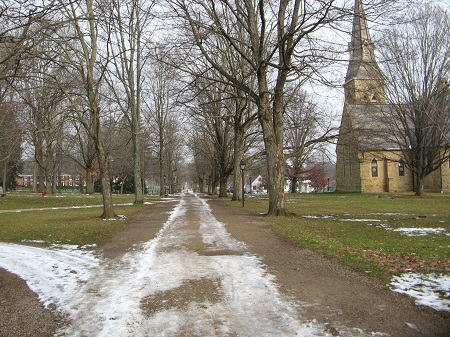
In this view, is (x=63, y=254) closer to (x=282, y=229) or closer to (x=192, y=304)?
(x=192, y=304)

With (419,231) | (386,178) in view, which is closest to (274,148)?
(419,231)

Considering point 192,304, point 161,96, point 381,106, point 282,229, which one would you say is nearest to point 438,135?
point 381,106

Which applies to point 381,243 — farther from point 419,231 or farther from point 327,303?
point 327,303

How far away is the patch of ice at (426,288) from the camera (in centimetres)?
486

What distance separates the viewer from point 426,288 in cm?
549

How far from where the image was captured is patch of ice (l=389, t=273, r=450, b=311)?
16.0ft

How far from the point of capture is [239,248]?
873 cm

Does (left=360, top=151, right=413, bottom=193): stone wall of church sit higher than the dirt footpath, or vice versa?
(left=360, top=151, right=413, bottom=193): stone wall of church

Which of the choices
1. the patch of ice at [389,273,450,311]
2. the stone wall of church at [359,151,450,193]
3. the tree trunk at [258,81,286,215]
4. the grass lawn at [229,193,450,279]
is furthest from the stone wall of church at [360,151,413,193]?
the patch of ice at [389,273,450,311]

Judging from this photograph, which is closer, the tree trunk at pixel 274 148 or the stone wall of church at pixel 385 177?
the tree trunk at pixel 274 148

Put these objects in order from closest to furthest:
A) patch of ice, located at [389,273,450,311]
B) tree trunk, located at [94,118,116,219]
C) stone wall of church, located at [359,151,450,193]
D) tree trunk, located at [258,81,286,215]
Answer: patch of ice, located at [389,273,450,311] → tree trunk, located at [94,118,116,219] → tree trunk, located at [258,81,286,215] → stone wall of church, located at [359,151,450,193]

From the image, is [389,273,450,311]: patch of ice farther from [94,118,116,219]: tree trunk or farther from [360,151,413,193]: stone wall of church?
[360,151,413,193]: stone wall of church

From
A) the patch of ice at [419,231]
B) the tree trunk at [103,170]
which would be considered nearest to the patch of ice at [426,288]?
the patch of ice at [419,231]

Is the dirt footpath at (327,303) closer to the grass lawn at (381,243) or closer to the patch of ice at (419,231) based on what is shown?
→ the grass lawn at (381,243)
